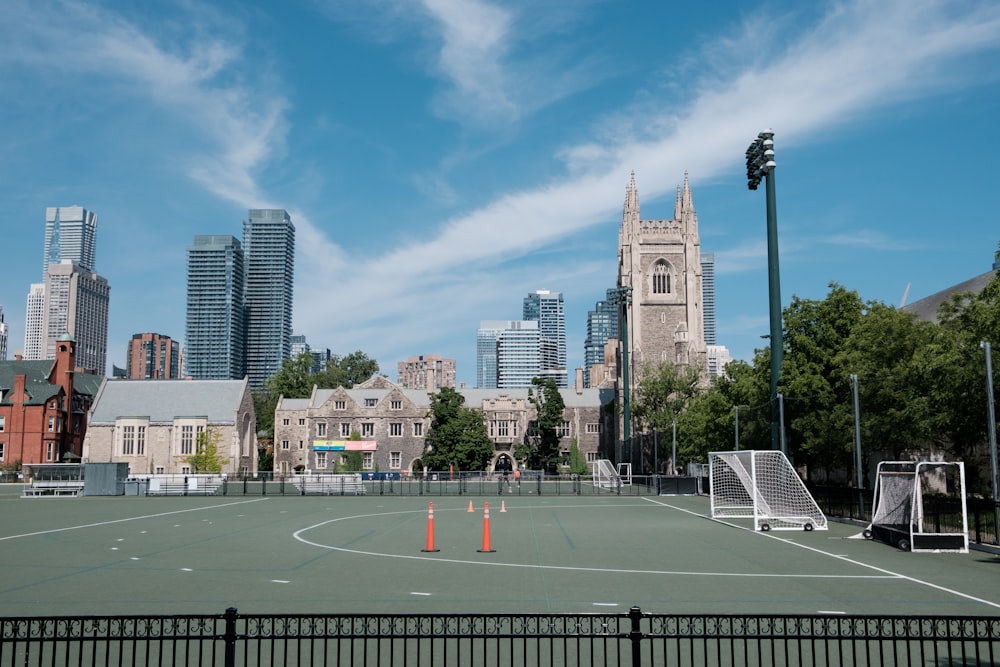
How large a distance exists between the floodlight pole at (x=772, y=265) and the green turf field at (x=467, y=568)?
6248 mm

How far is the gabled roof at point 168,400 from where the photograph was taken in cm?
9188

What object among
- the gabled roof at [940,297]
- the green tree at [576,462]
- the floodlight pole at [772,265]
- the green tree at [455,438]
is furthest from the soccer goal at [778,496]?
the green tree at [576,462]

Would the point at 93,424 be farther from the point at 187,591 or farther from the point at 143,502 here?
the point at 187,591

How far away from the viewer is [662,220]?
353 ft

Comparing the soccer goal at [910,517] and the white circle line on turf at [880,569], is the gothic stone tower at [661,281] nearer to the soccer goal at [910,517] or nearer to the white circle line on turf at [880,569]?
the white circle line on turf at [880,569]

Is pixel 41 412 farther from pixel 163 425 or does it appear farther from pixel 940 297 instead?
pixel 940 297

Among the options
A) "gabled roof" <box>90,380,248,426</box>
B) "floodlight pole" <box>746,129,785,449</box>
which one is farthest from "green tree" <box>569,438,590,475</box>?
"floodlight pole" <box>746,129,785,449</box>

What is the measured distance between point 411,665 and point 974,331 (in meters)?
25.6

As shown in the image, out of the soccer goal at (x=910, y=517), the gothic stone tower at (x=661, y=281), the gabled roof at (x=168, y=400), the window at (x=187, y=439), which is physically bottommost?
the soccer goal at (x=910, y=517)

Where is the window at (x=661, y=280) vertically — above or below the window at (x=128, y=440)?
above

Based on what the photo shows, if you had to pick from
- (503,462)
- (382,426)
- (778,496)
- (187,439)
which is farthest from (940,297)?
(187,439)

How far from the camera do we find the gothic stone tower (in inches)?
4031

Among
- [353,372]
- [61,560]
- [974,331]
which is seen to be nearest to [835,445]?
[974,331]

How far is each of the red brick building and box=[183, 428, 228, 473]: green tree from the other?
477 inches
